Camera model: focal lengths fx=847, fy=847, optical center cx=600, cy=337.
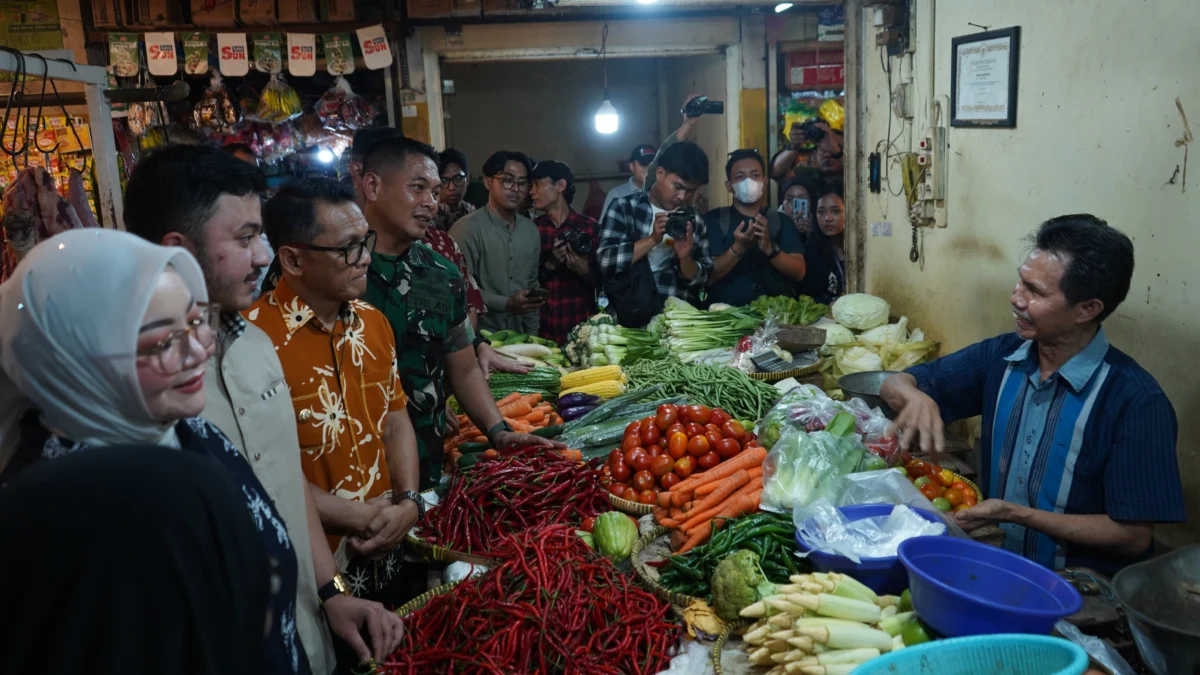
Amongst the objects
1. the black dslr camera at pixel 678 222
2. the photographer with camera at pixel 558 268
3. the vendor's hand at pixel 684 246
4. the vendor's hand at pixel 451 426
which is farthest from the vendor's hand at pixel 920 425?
the photographer with camera at pixel 558 268

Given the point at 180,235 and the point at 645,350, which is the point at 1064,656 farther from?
the point at 645,350

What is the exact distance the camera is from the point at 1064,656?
65.4 inches

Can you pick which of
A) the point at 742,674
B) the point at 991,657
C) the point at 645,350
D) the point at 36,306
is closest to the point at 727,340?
the point at 645,350

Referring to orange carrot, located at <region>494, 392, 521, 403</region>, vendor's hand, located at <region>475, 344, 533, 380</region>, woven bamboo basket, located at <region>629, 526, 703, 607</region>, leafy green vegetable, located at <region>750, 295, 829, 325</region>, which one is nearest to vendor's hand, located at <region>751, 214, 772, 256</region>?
leafy green vegetable, located at <region>750, 295, 829, 325</region>

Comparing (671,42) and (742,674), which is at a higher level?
(671,42)

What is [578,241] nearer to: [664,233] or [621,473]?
[664,233]

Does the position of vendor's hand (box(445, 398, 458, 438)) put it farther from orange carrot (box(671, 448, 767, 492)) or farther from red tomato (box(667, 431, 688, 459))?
orange carrot (box(671, 448, 767, 492))

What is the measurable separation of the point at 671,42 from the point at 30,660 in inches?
323

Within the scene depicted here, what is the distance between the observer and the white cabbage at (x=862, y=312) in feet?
18.8

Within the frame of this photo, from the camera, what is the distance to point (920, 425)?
3029mm

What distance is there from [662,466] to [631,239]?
3.07m

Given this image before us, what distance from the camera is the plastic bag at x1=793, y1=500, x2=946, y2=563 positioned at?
242cm

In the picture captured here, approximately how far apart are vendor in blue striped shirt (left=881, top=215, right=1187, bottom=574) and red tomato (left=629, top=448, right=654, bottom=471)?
1.00 metres

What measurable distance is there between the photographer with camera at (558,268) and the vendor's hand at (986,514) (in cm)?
414
